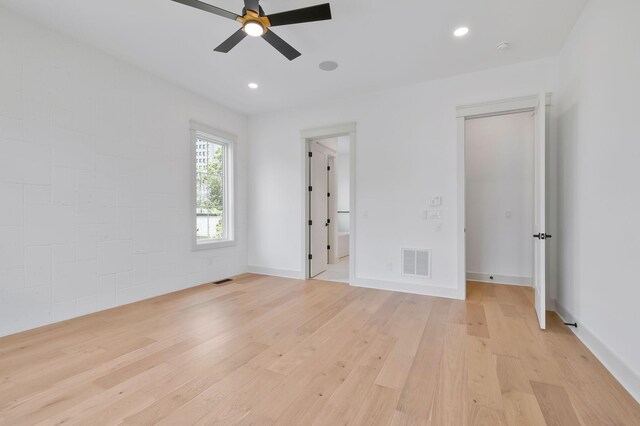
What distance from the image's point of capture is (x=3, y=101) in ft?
8.54

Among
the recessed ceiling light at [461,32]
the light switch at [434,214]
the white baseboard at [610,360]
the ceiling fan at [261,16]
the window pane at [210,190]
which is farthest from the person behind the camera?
the window pane at [210,190]

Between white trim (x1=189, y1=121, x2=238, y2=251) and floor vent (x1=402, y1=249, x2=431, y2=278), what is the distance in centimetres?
303

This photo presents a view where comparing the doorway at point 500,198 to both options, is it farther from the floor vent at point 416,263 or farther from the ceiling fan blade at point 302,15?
the ceiling fan blade at point 302,15

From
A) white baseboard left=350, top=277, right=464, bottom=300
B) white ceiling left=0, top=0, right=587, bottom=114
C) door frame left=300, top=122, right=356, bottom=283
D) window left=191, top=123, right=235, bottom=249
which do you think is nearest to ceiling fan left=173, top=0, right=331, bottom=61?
white ceiling left=0, top=0, right=587, bottom=114

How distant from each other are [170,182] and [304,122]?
93.5 inches

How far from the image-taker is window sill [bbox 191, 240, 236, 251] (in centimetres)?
445

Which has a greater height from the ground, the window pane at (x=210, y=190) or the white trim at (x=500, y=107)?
the white trim at (x=500, y=107)

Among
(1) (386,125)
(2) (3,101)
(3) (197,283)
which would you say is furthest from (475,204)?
(2) (3,101)

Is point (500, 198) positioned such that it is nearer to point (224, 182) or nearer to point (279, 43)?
point (279, 43)

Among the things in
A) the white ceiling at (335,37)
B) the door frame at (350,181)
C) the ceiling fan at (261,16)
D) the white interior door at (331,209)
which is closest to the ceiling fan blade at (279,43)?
the ceiling fan at (261,16)

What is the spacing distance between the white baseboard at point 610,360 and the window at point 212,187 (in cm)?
473

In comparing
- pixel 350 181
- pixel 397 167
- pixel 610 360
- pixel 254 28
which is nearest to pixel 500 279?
pixel 397 167

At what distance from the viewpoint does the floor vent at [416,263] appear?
3.95 meters

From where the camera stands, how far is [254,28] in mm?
2365
